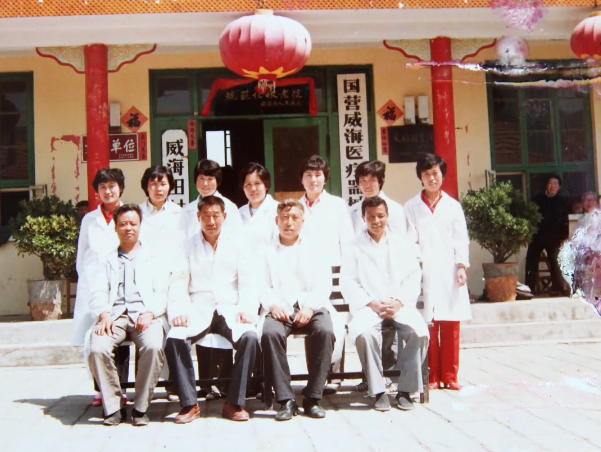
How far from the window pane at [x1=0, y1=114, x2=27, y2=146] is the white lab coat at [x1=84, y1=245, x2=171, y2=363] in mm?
4706

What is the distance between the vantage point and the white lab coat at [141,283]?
4535 mm

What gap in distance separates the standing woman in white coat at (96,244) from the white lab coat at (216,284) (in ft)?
1.77

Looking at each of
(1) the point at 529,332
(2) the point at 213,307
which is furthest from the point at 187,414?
(1) the point at 529,332

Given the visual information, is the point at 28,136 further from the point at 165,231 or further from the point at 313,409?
the point at 313,409

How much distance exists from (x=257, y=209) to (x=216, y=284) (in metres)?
0.96

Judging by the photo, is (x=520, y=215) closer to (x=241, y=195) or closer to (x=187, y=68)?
(x=241, y=195)

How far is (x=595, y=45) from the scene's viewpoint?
6578mm

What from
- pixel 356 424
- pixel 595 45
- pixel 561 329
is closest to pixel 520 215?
pixel 561 329

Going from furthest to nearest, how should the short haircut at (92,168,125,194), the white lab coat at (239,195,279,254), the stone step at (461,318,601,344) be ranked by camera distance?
the stone step at (461,318,601,344) < the white lab coat at (239,195,279,254) < the short haircut at (92,168,125,194)

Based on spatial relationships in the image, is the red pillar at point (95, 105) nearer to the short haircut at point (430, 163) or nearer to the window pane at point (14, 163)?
the window pane at point (14, 163)

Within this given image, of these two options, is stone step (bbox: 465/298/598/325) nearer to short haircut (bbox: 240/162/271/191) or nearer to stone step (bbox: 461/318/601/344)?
stone step (bbox: 461/318/601/344)

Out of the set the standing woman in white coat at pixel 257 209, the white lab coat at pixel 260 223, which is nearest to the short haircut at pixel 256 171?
the standing woman in white coat at pixel 257 209

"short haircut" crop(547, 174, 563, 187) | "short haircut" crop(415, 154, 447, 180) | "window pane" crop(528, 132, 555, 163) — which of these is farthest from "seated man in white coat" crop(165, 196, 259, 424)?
"window pane" crop(528, 132, 555, 163)

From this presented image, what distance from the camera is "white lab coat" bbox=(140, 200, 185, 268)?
15.5 feet
